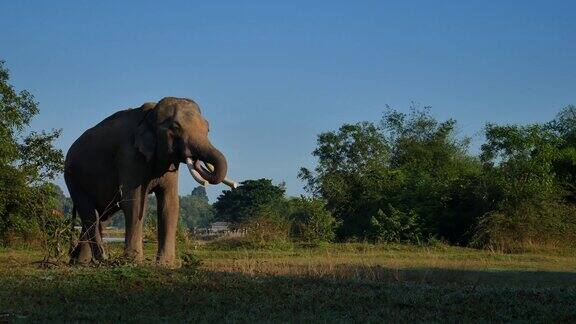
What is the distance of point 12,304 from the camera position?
9805mm

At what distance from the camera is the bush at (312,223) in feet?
109

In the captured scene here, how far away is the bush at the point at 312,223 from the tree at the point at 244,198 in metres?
34.5

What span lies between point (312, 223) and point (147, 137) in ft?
64.5

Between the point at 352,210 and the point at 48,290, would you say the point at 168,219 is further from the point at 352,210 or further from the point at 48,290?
the point at 352,210

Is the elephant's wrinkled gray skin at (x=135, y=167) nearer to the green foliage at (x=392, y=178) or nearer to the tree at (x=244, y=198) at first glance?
the green foliage at (x=392, y=178)

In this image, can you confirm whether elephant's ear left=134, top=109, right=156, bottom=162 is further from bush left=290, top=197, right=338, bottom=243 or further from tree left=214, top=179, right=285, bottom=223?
tree left=214, top=179, right=285, bottom=223

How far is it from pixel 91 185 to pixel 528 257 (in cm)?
1464

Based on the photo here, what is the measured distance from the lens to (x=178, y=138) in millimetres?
14945

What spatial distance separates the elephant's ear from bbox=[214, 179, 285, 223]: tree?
5527 cm

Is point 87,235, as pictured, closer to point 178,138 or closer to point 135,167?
point 135,167

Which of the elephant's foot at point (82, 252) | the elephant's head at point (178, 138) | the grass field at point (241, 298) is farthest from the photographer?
the elephant's foot at point (82, 252)

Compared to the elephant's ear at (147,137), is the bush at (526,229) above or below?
below

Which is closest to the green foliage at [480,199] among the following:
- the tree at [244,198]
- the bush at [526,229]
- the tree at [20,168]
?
the bush at [526,229]

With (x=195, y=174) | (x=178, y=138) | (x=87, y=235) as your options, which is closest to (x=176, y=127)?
(x=178, y=138)
